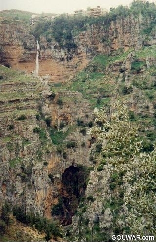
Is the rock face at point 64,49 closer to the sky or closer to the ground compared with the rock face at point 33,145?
closer to the sky

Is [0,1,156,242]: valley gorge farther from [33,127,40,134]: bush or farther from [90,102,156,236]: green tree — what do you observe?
[33,127,40,134]: bush

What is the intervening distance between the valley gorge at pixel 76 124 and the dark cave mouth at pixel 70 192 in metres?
0.13

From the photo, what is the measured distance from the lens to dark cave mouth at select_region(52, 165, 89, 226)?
70.9 m

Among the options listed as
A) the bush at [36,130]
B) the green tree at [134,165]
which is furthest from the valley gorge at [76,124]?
the bush at [36,130]

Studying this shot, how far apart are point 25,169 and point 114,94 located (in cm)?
1755

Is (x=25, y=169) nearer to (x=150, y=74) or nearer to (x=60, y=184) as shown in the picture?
(x=60, y=184)

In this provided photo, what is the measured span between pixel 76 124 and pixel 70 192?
9.39m

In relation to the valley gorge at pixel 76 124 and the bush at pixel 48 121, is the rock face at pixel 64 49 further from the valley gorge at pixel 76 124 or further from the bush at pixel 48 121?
the bush at pixel 48 121

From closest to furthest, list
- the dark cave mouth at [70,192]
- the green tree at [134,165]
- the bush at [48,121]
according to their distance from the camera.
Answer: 1. the green tree at [134,165]
2. the dark cave mouth at [70,192]
3. the bush at [48,121]

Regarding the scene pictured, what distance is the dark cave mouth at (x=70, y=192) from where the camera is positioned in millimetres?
70863

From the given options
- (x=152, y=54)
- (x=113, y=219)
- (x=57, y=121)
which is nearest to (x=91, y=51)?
(x=152, y=54)

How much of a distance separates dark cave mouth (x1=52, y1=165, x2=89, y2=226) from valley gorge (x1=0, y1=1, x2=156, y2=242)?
127 millimetres

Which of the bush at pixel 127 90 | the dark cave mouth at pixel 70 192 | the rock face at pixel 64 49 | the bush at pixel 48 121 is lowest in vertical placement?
the dark cave mouth at pixel 70 192

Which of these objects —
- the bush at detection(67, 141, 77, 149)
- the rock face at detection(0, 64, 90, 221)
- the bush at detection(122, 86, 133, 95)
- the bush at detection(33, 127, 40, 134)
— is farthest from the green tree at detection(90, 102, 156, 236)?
the bush at detection(122, 86, 133, 95)
